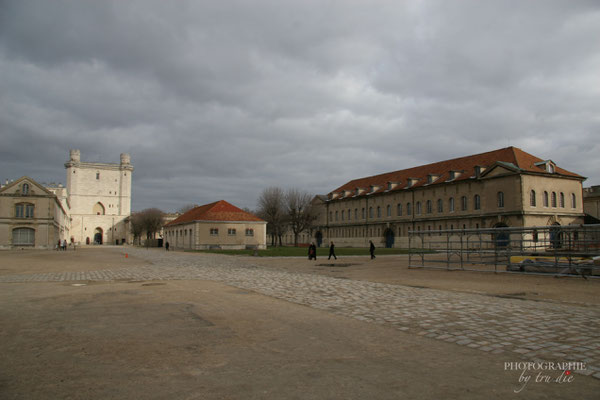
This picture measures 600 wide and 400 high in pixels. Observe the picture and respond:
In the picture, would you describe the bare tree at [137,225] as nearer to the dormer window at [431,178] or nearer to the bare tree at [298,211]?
the bare tree at [298,211]

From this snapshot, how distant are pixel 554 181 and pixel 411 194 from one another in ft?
67.7

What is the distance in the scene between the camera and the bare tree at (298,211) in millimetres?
85562

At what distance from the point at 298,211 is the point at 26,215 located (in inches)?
1869

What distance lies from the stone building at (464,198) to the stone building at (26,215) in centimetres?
4700

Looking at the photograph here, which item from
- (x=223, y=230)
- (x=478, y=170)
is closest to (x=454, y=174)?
(x=478, y=170)

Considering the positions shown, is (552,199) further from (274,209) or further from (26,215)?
(26,215)

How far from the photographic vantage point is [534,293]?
12445 millimetres

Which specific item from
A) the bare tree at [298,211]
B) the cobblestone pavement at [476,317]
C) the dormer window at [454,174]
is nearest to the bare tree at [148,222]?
the bare tree at [298,211]

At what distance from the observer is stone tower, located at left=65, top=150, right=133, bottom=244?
10519cm

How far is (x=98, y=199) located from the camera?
4242 inches

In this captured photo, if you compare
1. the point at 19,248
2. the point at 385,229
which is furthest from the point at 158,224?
the point at 385,229

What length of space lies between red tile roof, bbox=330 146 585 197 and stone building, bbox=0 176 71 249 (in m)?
51.8

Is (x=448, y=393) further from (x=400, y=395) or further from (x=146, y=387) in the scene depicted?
(x=146, y=387)

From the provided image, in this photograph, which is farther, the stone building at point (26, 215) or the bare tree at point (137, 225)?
the bare tree at point (137, 225)
